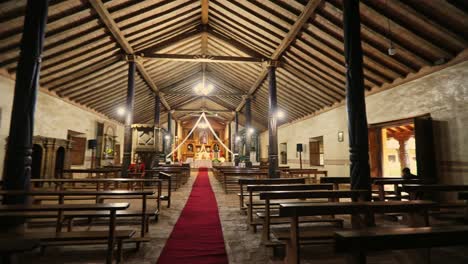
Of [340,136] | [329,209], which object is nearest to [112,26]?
[329,209]

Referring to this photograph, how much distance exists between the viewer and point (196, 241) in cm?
272

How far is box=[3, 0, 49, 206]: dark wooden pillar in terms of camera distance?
2.50 meters

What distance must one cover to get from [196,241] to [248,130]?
8.42m

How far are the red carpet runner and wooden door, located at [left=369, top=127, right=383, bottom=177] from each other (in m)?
4.65

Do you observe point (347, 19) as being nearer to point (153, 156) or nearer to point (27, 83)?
point (27, 83)

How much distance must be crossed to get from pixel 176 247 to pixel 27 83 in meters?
2.47

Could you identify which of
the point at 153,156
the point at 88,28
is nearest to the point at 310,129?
the point at 153,156

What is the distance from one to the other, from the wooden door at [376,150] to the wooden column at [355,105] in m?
4.15

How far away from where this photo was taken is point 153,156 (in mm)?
7211

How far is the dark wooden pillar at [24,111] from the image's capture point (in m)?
2.50

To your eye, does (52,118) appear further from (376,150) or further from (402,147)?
(402,147)

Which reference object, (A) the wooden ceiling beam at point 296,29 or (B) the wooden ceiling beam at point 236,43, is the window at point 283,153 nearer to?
(B) the wooden ceiling beam at point 236,43

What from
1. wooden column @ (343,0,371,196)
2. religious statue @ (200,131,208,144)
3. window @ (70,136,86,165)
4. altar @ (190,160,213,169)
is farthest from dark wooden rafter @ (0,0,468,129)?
religious statue @ (200,131,208,144)

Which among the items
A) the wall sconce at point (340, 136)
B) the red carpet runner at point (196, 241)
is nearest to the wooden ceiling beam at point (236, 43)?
the wall sconce at point (340, 136)
